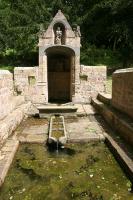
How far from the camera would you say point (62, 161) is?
290 inches

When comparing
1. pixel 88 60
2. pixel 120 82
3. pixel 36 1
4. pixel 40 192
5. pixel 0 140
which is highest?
pixel 36 1

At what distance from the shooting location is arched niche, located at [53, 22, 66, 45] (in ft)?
55.1

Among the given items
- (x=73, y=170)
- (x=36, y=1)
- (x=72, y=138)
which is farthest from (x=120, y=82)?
(x=36, y=1)

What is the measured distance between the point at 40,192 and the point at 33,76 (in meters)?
11.7

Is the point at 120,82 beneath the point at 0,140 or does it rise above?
above

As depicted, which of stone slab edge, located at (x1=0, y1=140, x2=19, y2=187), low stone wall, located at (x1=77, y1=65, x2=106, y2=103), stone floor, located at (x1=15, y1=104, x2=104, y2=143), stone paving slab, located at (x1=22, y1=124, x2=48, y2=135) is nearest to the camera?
stone slab edge, located at (x1=0, y1=140, x2=19, y2=187)

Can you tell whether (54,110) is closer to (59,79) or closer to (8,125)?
(8,125)

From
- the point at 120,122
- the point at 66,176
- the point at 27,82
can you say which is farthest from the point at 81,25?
the point at 66,176

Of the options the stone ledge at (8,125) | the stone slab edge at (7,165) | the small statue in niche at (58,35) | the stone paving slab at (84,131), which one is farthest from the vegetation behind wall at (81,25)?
the stone slab edge at (7,165)

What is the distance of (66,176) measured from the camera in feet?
20.9

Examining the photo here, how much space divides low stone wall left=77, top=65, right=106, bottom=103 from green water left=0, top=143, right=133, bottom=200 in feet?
28.8

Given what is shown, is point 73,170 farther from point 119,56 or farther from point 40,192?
point 119,56

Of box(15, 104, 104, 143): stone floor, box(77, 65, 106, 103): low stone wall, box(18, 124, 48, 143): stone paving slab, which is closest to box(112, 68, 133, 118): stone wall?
box(15, 104, 104, 143): stone floor

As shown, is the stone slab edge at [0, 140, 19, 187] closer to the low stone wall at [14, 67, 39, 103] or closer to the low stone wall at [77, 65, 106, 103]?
the low stone wall at [14, 67, 39, 103]
